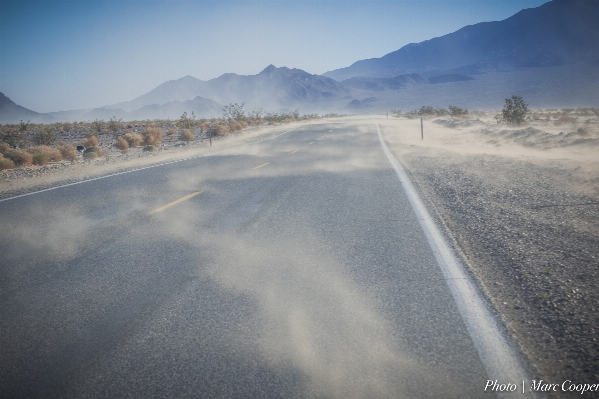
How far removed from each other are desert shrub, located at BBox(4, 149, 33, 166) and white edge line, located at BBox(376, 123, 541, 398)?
17.8m

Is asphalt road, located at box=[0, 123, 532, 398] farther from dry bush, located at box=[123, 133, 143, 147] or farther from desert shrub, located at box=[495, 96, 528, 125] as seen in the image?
desert shrub, located at box=[495, 96, 528, 125]

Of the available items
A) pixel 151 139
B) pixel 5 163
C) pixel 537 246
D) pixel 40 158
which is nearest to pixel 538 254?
pixel 537 246

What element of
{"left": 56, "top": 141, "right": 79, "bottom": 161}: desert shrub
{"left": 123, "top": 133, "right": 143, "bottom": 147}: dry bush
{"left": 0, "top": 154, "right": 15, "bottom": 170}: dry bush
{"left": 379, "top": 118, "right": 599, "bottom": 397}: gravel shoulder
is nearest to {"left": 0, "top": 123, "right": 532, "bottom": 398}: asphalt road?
{"left": 379, "top": 118, "right": 599, "bottom": 397}: gravel shoulder

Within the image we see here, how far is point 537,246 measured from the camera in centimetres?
417

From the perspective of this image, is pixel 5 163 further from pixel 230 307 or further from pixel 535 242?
pixel 535 242

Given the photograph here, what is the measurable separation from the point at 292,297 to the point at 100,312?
1.81 m

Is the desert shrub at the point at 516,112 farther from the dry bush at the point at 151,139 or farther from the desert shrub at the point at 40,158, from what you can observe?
the desert shrub at the point at 40,158

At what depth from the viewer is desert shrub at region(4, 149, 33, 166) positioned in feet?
48.1

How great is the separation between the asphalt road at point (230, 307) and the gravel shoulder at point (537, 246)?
506 mm

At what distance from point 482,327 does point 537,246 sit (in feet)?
7.28

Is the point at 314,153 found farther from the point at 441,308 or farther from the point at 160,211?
the point at 441,308

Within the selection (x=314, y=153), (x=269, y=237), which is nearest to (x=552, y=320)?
(x=269, y=237)

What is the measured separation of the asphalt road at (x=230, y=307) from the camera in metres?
2.24

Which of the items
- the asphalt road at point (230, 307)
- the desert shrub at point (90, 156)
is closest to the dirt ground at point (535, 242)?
the asphalt road at point (230, 307)
